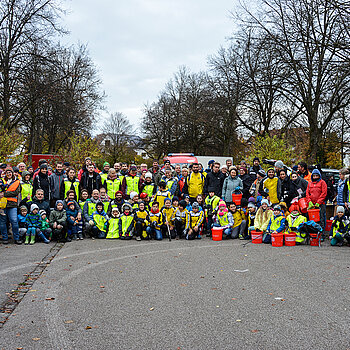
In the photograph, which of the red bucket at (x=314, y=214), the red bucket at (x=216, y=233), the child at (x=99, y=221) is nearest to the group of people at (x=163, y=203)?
the child at (x=99, y=221)

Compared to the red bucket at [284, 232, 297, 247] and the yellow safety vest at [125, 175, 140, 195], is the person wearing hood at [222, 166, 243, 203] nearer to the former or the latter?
the red bucket at [284, 232, 297, 247]

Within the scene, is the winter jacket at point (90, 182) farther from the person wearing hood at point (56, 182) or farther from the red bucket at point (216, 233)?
the red bucket at point (216, 233)

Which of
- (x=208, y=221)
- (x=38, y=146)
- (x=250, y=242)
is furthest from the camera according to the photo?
(x=38, y=146)

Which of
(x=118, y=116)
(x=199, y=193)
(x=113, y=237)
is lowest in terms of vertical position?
(x=113, y=237)

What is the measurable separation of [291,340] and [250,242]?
24.8ft

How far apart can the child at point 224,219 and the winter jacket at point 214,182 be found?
0.70 m

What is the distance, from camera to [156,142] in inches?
2233

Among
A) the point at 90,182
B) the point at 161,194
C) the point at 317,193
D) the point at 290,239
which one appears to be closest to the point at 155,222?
the point at 161,194

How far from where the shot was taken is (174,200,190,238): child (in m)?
13.0

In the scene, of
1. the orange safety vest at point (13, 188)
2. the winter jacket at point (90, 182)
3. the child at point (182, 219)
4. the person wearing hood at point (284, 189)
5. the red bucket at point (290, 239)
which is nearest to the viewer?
the red bucket at point (290, 239)

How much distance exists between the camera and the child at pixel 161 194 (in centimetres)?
1369

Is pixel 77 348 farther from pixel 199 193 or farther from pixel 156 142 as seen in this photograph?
pixel 156 142

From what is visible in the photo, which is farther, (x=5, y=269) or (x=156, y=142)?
(x=156, y=142)

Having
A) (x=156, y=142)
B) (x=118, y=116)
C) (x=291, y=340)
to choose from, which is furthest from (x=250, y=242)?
(x=118, y=116)
